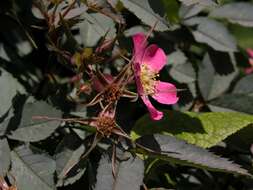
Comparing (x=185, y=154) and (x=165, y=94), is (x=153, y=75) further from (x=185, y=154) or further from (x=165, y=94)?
(x=185, y=154)

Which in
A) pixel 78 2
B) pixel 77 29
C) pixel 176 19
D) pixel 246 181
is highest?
pixel 78 2

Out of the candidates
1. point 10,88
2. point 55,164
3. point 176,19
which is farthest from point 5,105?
point 176,19

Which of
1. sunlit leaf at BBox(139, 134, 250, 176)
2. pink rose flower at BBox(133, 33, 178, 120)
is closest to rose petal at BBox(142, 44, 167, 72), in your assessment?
pink rose flower at BBox(133, 33, 178, 120)

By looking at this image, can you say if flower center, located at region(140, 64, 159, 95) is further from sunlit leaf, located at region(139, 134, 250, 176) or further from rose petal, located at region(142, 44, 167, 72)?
sunlit leaf, located at region(139, 134, 250, 176)

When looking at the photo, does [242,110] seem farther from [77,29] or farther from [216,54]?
[77,29]

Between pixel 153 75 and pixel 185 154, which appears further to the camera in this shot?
pixel 153 75

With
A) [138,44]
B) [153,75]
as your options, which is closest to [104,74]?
[138,44]
